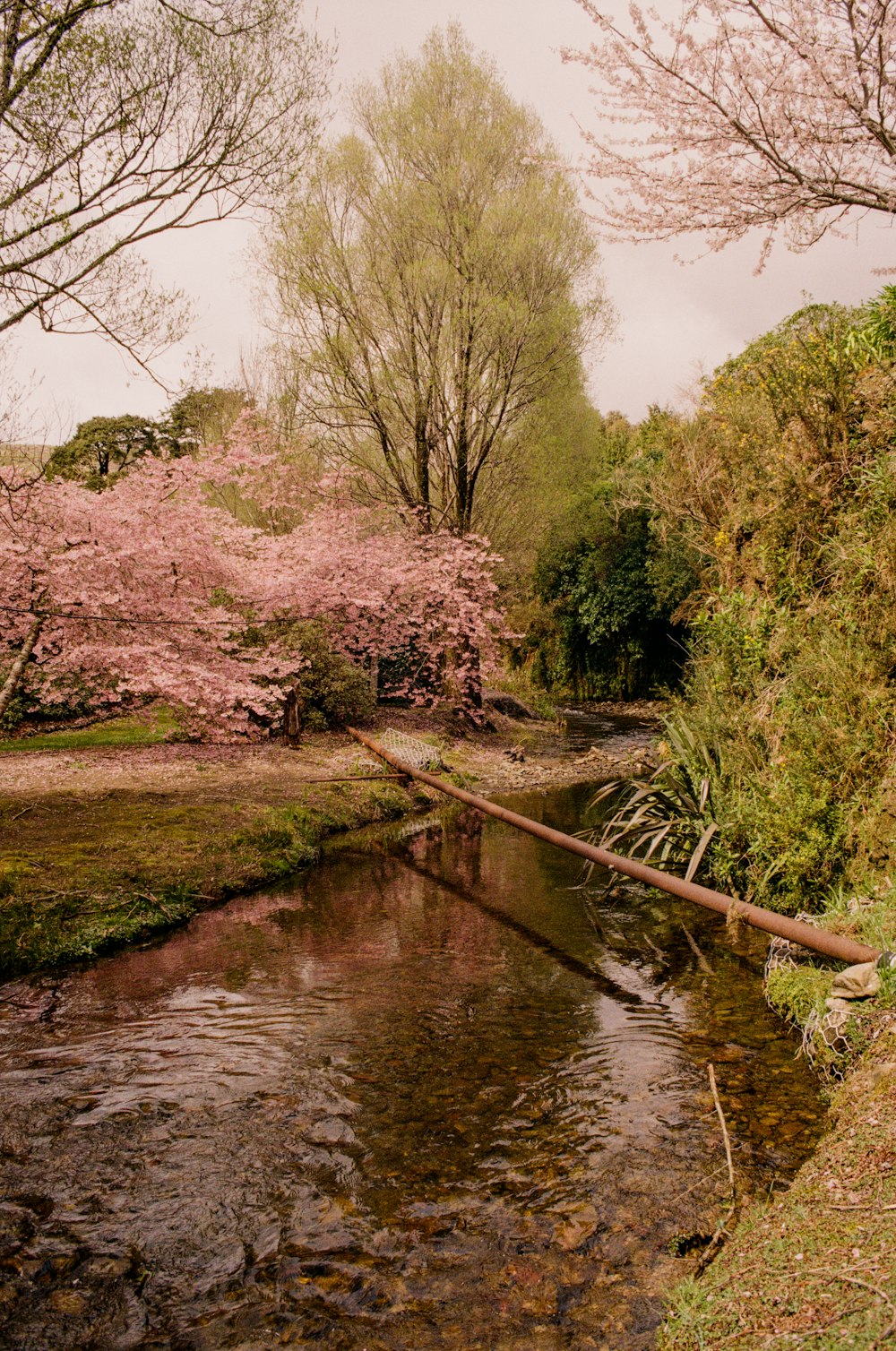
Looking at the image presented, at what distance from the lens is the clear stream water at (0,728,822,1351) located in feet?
8.18

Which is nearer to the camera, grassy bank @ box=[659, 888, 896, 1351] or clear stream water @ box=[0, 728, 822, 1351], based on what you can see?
grassy bank @ box=[659, 888, 896, 1351]

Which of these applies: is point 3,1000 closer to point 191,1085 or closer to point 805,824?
point 191,1085

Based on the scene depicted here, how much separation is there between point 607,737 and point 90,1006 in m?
13.9

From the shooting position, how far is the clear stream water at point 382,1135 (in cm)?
249

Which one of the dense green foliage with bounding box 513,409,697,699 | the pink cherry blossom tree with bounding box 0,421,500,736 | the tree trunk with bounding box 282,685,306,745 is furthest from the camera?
the dense green foliage with bounding box 513,409,697,699

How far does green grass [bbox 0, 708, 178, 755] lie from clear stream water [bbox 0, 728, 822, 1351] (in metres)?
7.08

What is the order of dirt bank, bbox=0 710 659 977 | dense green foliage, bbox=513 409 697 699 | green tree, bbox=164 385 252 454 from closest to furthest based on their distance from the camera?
dirt bank, bbox=0 710 659 977 < green tree, bbox=164 385 252 454 < dense green foliage, bbox=513 409 697 699

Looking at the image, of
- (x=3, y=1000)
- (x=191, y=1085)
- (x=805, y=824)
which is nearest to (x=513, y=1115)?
(x=191, y=1085)

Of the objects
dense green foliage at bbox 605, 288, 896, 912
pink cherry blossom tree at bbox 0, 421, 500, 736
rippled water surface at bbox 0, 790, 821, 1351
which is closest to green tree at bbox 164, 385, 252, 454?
pink cherry blossom tree at bbox 0, 421, 500, 736

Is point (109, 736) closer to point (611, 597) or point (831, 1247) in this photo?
point (831, 1247)

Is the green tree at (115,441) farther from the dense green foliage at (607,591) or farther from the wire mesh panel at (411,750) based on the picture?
the wire mesh panel at (411,750)

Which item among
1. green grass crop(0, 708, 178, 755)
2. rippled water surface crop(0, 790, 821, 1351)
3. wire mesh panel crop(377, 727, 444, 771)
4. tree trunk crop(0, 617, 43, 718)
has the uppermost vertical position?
tree trunk crop(0, 617, 43, 718)

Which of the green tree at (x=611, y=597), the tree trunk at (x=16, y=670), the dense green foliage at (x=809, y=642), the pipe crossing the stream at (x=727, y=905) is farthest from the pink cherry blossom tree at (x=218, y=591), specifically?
the green tree at (x=611, y=597)

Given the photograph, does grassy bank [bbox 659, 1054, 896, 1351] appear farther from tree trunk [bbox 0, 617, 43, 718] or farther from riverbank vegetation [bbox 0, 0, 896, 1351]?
tree trunk [bbox 0, 617, 43, 718]
